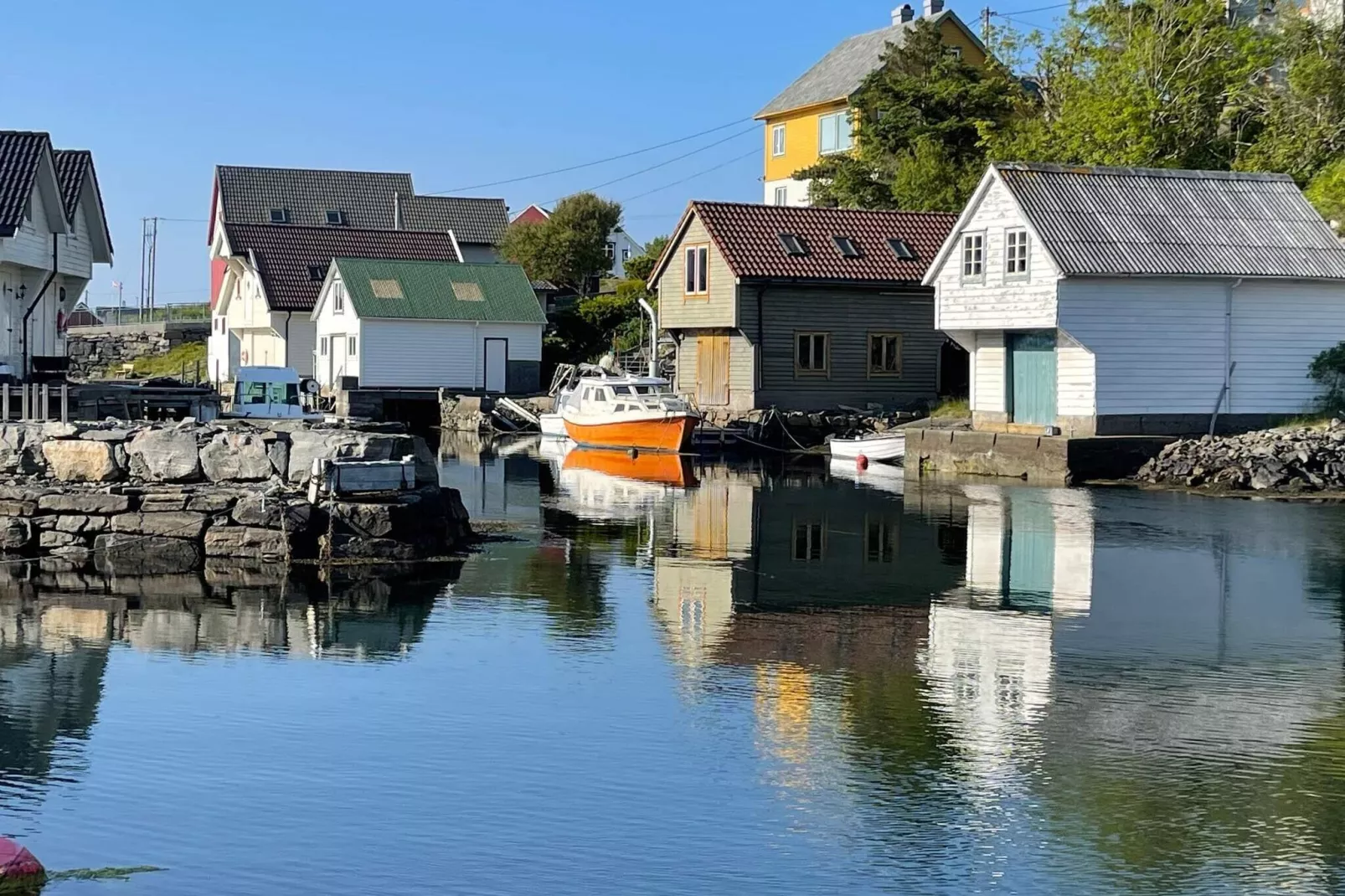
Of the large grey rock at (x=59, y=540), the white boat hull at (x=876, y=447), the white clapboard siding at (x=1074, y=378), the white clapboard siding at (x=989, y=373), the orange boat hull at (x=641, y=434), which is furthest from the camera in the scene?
the orange boat hull at (x=641, y=434)

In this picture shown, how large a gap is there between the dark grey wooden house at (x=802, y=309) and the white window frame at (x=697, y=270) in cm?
4

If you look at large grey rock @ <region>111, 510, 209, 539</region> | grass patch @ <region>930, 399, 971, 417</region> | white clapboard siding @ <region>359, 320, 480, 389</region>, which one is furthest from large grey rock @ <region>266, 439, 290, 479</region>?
white clapboard siding @ <region>359, 320, 480, 389</region>

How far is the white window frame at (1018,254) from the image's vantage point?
33844 mm

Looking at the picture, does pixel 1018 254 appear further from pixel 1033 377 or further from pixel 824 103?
pixel 824 103

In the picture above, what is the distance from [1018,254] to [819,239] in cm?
1298

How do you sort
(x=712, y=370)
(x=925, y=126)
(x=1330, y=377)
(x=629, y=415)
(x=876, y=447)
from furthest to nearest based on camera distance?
(x=925, y=126), (x=712, y=370), (x=629, y=415), (x=876, y=447), (x=1330, y=377)

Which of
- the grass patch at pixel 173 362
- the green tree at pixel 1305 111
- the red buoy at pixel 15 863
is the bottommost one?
the red buoy at pixel 15 863

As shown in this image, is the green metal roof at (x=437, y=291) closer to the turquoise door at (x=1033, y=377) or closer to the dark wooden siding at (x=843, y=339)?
the dark wooden siding at (x=843, y=339)

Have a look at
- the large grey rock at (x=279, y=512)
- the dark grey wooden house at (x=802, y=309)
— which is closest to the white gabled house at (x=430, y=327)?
the dark grey wooden house at (x=802, y=309)

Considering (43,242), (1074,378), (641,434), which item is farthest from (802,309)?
(43,242)

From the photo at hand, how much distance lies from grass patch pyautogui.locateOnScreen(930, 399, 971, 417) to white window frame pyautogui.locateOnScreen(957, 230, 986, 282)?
248 inches

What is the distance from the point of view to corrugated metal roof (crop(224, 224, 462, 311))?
6481 centimetres

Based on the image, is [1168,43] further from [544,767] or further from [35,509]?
[544,767]

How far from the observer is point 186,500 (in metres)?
18.8
